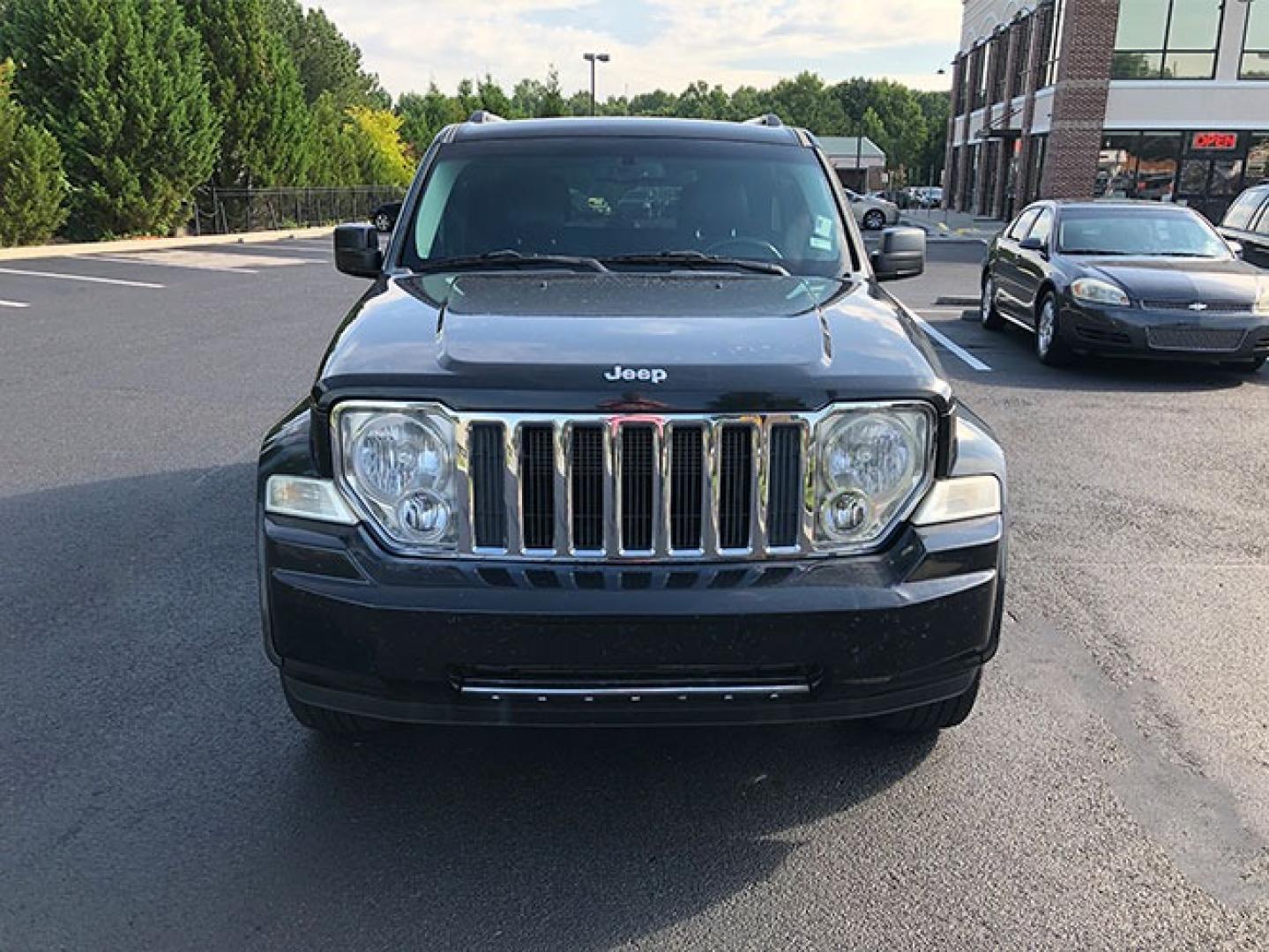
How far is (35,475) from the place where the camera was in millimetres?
6660

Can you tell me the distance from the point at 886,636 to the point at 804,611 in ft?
0.74

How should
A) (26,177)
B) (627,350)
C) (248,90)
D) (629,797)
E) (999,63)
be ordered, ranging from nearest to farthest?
(627,350), (629,797), (26,177), (248,90), (999,63)

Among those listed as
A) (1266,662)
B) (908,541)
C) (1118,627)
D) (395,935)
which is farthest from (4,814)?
(1266,662)

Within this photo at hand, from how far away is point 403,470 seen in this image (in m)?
2.87

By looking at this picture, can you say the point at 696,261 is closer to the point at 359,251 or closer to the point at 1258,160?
the point at 359,251

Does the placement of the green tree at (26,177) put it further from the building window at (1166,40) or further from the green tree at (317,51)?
the green tree at (317,51)

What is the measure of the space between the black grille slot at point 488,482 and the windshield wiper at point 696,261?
1.47 meters

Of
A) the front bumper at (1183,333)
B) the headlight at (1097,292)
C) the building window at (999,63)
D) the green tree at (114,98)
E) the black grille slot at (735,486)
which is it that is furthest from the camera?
the building window at (999,63)

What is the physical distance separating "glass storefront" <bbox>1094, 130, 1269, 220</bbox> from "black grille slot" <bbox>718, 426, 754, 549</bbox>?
31715 mm

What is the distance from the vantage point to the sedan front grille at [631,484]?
2791 mm

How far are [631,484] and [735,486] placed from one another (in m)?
0.26

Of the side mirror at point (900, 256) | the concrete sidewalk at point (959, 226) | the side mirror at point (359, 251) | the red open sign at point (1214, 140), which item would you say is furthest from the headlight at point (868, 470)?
the red open sign at point (1214, 140)

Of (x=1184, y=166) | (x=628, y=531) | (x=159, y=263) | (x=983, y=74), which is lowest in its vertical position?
(x=159, y=263)

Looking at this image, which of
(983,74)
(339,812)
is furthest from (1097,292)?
(983,74)
